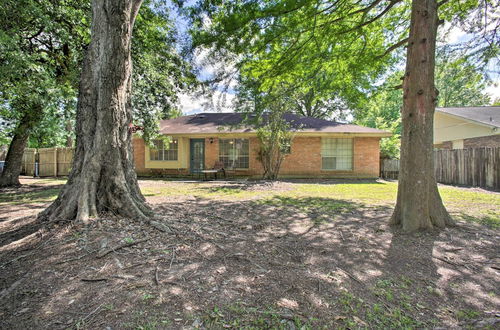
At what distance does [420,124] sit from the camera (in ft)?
13.5

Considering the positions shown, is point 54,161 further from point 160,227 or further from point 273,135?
point 160,227

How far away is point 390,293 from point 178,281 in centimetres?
217

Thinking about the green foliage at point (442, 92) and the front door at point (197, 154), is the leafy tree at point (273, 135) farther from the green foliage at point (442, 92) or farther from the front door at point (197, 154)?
the front door at point (197, 154)

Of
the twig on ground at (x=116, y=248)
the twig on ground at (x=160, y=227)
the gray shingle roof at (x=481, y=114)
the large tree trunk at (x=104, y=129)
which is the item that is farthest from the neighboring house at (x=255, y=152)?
the twig on ground at (x=116, y=248)

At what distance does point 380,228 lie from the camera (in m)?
4.36

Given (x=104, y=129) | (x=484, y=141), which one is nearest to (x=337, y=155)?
(x=484, y=141)

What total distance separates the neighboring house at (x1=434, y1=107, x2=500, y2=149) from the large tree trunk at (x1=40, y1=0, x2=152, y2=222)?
19.6 meters

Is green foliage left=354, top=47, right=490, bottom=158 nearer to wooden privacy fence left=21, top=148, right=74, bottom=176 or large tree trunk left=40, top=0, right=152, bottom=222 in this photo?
large tree trunk left=40, top=0, right=152, bottom=222

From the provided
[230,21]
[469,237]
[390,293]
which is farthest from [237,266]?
[230,21]

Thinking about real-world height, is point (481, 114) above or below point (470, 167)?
above

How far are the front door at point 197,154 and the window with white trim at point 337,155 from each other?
24.5 ft

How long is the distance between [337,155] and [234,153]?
251 inches

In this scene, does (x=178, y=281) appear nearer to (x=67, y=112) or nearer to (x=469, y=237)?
(x=469, y=237)

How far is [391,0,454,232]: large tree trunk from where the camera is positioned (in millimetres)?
4105
